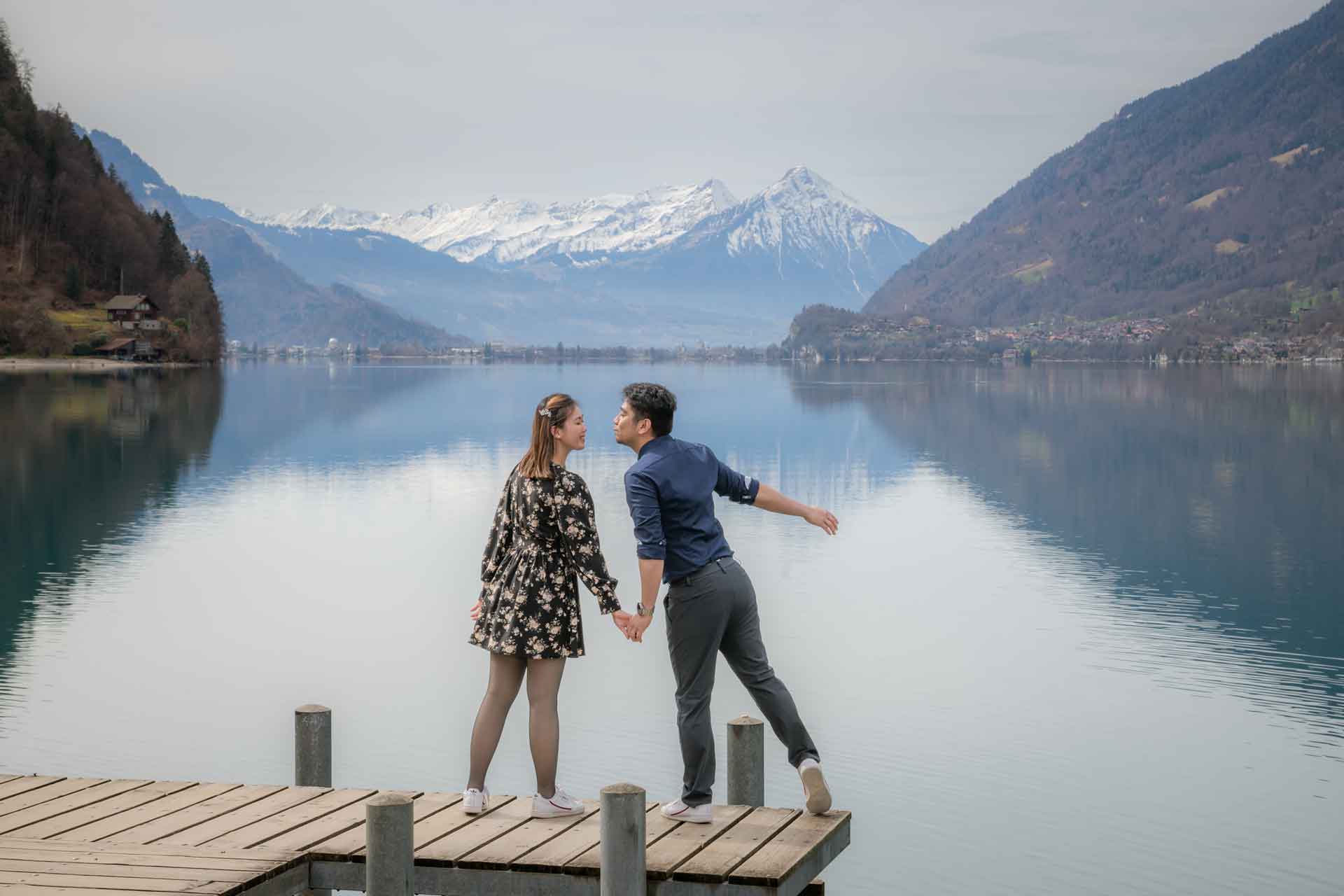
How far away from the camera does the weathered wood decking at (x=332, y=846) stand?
28.4ft

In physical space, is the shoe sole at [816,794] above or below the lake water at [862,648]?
above

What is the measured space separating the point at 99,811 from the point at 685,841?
3672 mm

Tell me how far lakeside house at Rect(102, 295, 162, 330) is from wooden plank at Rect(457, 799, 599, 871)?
161m

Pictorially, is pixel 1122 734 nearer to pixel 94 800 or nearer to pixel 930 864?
pixel 930 864

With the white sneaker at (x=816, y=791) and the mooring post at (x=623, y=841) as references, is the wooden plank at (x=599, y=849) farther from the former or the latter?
the white sneaker at (x=816, y=791)

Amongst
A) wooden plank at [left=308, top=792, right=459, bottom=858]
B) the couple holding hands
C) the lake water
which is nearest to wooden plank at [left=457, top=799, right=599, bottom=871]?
the couple holding hands

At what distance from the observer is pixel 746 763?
10305 millimetres

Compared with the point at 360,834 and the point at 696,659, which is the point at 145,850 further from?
the point at 696,659

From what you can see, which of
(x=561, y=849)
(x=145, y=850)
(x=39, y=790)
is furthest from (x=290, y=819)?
(x=39, y=790)

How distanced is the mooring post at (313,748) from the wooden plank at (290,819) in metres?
0.52

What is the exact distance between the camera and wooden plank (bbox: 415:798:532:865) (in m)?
8.87

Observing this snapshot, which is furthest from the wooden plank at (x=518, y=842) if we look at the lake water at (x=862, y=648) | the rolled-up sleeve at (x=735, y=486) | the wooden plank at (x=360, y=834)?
the lake water at (x=862, y=648)

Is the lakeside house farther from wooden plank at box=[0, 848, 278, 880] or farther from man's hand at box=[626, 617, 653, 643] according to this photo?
man's hand at box=[626, 617, 653, 643]

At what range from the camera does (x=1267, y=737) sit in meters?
17.2
